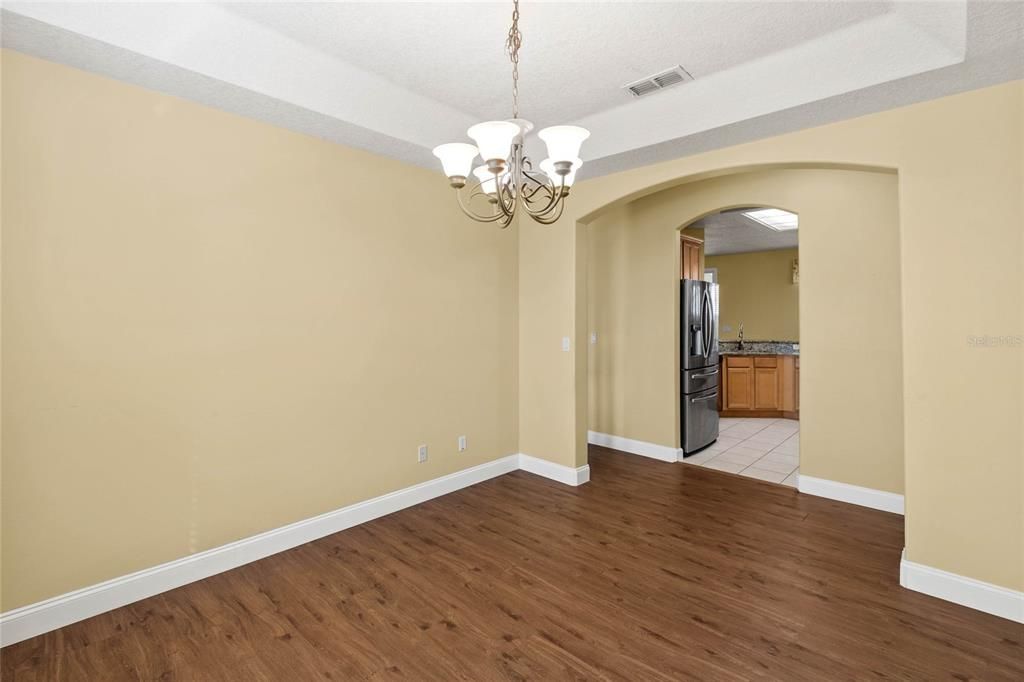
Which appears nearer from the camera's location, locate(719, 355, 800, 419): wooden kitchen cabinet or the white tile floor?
the white tile floor

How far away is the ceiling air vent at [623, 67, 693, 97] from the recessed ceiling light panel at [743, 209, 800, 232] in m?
3.51

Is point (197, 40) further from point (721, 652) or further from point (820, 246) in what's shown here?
point (820, 246)

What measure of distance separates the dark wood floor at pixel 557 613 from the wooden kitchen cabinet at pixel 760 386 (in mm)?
3882

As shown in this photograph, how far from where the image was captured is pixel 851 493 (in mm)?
3873

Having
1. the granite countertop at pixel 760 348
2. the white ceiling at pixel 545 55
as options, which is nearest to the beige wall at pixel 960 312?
the white ceiling at pixel 545 55

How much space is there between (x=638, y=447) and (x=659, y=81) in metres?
3.62

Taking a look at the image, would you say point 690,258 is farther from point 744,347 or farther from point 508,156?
point 508,156

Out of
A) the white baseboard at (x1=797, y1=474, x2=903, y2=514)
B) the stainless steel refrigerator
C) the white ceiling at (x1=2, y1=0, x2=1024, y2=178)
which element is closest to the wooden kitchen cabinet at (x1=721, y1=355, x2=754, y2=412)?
the stainless steel refrigerator

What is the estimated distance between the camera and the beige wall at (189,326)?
7.39 ft

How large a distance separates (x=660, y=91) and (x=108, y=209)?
125 inches

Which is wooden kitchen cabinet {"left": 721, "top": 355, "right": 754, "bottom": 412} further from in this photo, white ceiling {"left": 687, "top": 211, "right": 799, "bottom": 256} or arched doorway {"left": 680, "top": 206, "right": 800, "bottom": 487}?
white ceiling {"left": 687, "top": 211, "right": 799, "bottom": 256}

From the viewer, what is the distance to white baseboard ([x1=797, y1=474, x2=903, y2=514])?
3691 mm

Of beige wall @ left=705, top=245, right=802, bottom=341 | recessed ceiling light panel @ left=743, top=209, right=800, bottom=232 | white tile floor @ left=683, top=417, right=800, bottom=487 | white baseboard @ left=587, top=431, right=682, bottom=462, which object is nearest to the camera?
white tile floor @ left=683, top=417, right=800, bottom=487

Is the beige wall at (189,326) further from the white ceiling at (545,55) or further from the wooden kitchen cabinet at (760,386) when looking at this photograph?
the wooden kitchen cabinet at (760,386)
